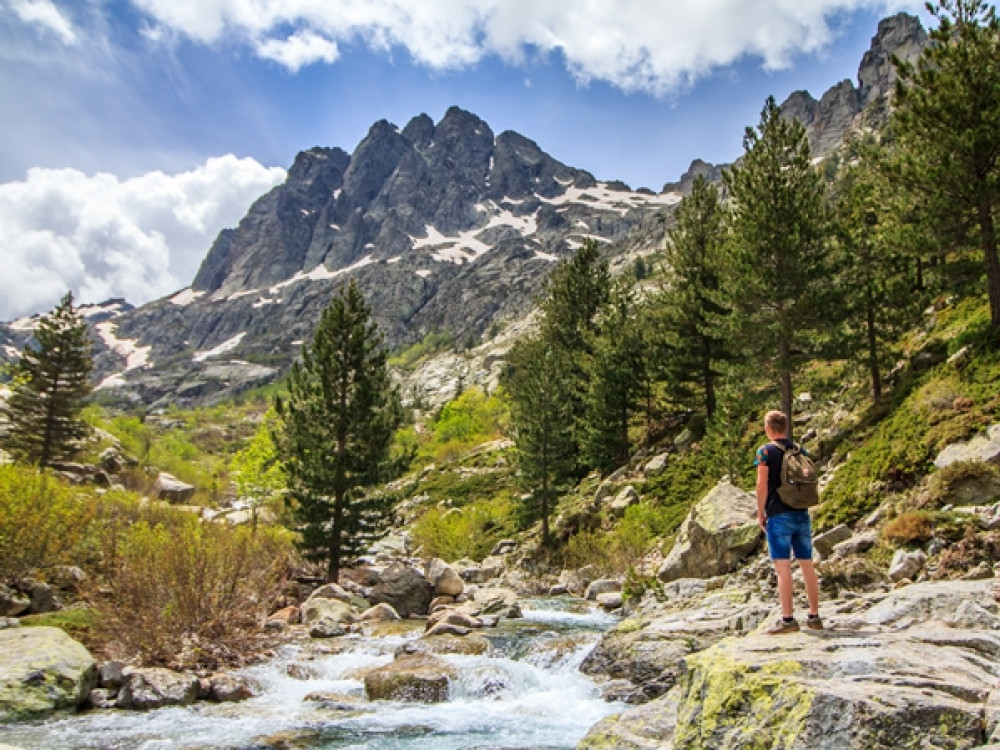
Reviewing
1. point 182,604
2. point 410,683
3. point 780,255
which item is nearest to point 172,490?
point 182,604

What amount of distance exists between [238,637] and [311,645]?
7.29 feet

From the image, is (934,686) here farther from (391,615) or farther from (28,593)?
(28,593)

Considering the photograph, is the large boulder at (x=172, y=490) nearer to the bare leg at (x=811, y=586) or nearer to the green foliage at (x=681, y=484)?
the green foliage at (x=681, y=484)

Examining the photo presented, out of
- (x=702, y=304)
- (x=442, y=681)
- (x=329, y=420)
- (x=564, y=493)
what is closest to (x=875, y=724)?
(x=442, y=681)

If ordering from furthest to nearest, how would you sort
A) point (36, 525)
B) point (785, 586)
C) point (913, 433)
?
point (913, 433) → point (36, 525) → point (785, 586)

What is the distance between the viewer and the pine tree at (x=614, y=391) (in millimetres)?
36219

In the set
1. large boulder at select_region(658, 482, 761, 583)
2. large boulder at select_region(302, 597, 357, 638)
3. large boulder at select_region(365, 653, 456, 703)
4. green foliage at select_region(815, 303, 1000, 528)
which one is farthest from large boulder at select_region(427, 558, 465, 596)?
green foliage at select_region(815, 303, 1000, 528)

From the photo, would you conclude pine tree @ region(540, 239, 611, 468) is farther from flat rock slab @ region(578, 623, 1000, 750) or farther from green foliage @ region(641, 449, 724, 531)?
flat rock slab @ region(578, 623, 1000, 750)

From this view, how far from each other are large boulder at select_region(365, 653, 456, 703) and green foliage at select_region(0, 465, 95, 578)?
10.2 meters

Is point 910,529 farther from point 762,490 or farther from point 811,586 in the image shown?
point 762,490

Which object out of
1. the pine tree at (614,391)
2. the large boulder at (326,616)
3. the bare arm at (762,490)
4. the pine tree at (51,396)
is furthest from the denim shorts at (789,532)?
the pine tree at (51,396)

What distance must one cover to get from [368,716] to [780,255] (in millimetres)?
20903

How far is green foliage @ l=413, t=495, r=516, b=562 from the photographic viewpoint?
3816 centimetres

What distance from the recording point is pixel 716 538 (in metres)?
18.1
